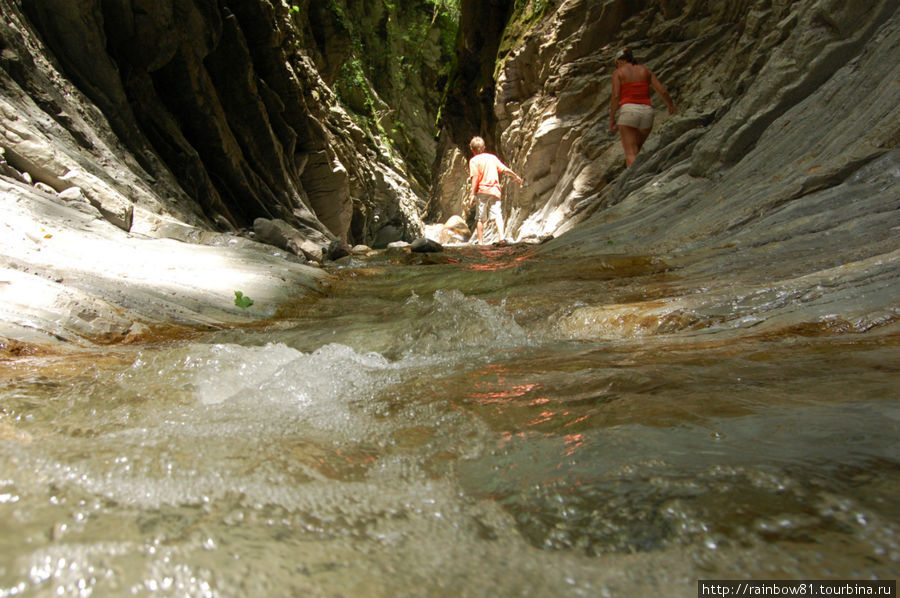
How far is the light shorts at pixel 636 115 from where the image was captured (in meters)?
9.02

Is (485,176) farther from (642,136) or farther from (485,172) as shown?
(642,136)

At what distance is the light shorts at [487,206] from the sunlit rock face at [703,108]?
1285 millimetres

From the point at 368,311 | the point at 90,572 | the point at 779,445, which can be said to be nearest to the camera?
the point at 90,572

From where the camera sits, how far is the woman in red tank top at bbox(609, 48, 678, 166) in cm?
884

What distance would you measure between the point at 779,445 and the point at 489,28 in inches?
739

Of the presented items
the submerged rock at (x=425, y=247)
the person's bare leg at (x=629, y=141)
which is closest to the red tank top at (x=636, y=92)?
the person's bare leg at (x=629, y=141)

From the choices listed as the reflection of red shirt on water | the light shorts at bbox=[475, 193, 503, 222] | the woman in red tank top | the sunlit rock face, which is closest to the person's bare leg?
the woman in red tank top

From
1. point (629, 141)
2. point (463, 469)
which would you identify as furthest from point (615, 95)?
point (463, 469)

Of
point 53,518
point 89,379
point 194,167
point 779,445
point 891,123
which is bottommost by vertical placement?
point 194,167

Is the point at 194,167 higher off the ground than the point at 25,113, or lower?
lower

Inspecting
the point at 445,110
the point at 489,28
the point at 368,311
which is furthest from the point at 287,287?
the point at 445,110

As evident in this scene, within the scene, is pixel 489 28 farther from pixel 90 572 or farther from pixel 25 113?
pixel 90 572

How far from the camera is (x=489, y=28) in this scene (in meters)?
17.6

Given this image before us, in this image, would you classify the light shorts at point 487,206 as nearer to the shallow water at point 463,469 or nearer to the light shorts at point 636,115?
the light shorts at point 636,115
